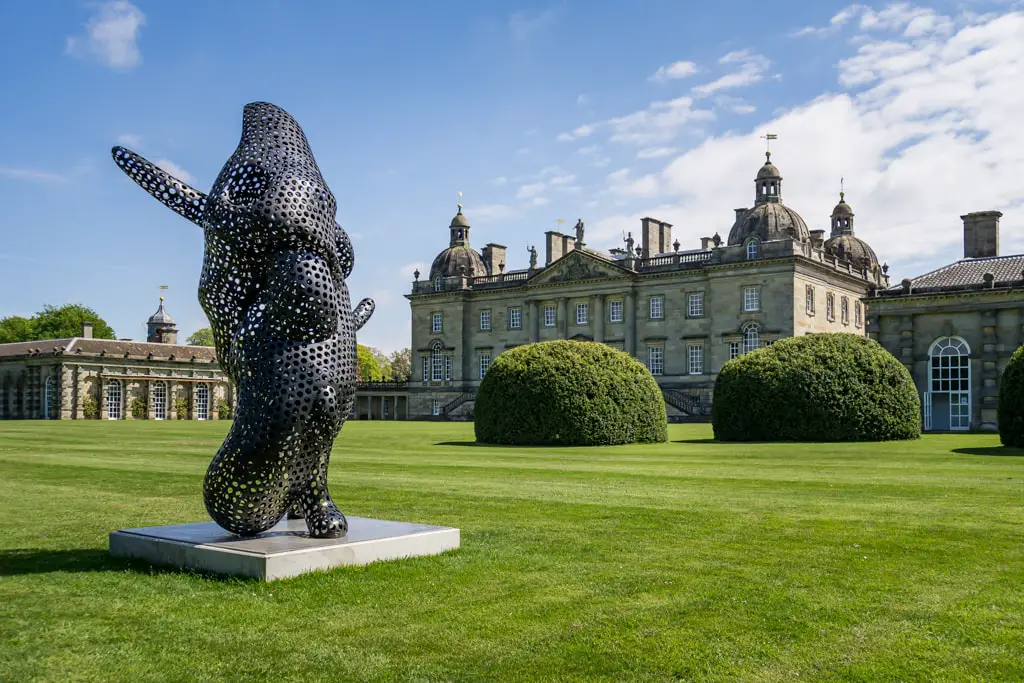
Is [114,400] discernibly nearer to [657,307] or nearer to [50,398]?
[50,398]

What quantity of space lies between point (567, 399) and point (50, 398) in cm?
5707

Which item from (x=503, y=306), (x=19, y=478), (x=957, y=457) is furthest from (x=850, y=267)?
(x=19, y=478)

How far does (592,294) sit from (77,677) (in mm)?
61249

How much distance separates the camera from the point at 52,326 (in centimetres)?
9575

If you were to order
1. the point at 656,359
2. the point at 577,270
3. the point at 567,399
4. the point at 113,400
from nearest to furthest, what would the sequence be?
the point at 567,399 < the point at 656,359 < the point at 577,270 < the point at 113,400

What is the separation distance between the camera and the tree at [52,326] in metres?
95.4

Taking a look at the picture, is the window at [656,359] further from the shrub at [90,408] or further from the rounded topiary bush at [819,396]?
the shrub at [90,408]

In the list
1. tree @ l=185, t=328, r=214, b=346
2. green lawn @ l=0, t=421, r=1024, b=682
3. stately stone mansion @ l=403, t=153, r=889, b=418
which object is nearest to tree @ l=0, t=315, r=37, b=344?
tree @ l=185, t=328, r=214, b=346

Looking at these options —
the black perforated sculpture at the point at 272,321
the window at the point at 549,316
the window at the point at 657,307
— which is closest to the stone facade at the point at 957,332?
the window at the point at 657,307

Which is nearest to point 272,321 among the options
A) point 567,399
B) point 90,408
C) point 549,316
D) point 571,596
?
point 571,596

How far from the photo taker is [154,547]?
27.1ft

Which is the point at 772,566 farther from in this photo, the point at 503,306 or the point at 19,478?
the point at 503,306

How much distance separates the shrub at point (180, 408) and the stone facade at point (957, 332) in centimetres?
5553

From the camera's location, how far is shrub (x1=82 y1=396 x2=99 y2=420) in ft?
240
